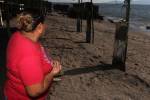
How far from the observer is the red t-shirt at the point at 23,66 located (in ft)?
8.49

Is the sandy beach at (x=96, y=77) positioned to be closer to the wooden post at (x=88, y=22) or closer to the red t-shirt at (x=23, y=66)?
the wooden post at (x=88, y=22)

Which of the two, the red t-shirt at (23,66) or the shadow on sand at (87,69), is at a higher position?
the red t-shirt at (23,66)

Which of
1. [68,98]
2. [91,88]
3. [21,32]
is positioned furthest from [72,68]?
[21,32]

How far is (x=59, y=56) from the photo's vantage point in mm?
10086

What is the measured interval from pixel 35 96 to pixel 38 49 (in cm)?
35

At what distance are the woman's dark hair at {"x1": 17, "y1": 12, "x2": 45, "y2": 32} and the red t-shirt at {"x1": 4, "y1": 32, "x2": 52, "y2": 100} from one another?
0.07 metres

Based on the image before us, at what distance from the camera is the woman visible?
260 cm

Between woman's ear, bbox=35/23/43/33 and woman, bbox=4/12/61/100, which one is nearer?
woman, bbox=4/12/61/100

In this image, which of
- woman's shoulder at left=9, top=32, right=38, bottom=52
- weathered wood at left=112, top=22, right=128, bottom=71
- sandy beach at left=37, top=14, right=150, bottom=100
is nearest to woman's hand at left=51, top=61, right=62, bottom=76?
woman's shoulder at left=9, top=32, right=38, bottom=52

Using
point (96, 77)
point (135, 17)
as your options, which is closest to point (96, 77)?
point (96, 77)

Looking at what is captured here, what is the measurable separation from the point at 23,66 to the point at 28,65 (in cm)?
4

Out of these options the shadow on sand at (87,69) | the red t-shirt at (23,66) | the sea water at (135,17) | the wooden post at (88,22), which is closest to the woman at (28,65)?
the red t-shirt at (23,66)

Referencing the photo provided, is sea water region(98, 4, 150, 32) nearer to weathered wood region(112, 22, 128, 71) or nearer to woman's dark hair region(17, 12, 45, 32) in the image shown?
weathered wood region(112, 22, 128, 71)

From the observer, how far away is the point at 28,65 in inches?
101
